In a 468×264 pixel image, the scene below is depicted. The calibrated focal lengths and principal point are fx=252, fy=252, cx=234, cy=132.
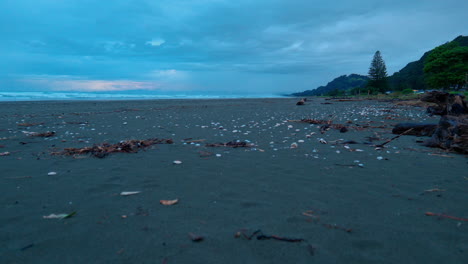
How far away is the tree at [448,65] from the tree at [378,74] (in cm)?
1342

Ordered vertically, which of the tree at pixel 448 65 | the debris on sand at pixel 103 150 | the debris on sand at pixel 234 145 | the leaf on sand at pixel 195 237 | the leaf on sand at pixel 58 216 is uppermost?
the tree at pixel 448 65

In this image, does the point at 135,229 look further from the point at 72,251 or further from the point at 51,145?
the point at 51,145

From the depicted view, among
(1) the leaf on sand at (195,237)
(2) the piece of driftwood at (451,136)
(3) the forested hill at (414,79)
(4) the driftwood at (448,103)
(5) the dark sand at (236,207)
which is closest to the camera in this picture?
(5) the dark sand at (236,207)

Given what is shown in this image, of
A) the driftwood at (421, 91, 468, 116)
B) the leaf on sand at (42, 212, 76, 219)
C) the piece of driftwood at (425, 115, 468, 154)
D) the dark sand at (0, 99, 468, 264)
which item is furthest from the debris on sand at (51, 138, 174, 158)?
the driftwood at (421, 91, 468, 116)

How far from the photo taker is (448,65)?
44.7 meters

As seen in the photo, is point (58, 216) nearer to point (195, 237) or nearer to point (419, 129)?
point (195, 237)

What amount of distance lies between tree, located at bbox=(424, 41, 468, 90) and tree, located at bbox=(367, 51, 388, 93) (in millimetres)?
13418

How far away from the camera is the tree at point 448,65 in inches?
1670

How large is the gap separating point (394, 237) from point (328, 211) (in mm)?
611

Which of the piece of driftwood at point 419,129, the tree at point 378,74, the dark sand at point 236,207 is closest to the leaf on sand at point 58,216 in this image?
the dark sand at point 236,207

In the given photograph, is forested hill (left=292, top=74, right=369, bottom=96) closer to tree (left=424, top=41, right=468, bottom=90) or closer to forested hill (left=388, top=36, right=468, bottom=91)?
forested hill (left=388, top=36, right=468, bottom=91)

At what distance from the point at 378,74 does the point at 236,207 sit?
72.1 meters

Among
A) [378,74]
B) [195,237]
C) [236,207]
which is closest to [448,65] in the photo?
[378,74]

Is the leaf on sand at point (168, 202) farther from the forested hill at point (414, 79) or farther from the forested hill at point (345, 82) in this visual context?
the forested hill at point (345, 82)
